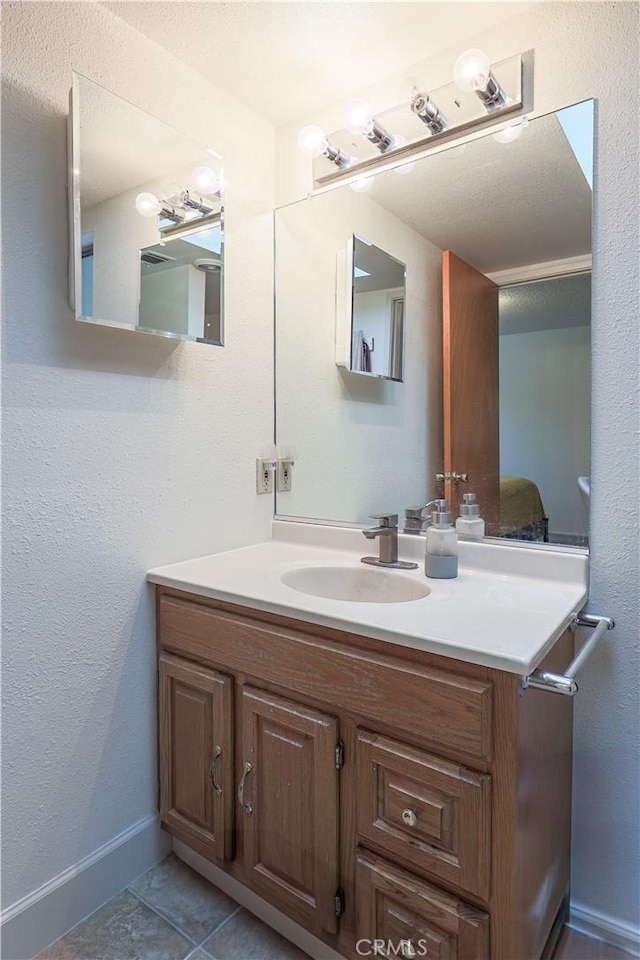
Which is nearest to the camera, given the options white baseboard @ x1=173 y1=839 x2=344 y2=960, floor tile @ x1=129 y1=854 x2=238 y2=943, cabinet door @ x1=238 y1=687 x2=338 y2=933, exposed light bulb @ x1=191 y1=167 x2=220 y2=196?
cabinet door @ x1=238 y1=687 x2=338 y2=933

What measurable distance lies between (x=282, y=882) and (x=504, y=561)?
889 millimetres

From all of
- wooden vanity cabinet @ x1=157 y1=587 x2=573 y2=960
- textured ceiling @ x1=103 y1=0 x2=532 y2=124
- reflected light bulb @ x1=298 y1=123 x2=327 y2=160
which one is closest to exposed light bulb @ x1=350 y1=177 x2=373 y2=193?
reflected light bulb @ x1=298 y1=123 x2=327 y2=160

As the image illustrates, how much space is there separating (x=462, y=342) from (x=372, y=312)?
0.33m

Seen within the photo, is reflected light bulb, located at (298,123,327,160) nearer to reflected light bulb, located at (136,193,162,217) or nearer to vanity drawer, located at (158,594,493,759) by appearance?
reflected light bulb, located at (136,193,162,217)

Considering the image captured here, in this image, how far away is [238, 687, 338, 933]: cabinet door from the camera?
107 cm

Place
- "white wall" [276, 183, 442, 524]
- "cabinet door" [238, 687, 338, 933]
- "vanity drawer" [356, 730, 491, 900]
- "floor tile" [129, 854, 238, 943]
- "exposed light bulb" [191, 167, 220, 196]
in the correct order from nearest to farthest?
"vanity drawer" [356, 730, 491, 900] < "cabinet door" [238, 687, 338, 933] < "floor tile" [129, 854, 238, 943] < "exposed light bulb" [191, 167, 220, 196] < "white wall" [276, 183, 442, 524]

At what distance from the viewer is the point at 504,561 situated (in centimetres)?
134

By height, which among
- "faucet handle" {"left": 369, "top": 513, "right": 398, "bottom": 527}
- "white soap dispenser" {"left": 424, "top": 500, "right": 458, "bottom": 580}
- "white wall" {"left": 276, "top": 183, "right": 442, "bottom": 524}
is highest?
"white wall" {"left": 276, "top": 183, "right": 442, "bottom": 524}

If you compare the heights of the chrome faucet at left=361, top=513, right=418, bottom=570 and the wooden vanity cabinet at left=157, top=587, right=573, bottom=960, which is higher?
the chrome faucet at left=361, top=513, right=418, bottom=570

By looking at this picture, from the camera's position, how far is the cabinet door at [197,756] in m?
1.26

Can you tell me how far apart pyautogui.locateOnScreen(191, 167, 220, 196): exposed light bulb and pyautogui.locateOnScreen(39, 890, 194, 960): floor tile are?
184 centimetres

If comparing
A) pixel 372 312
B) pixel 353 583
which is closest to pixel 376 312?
pixel 372 312

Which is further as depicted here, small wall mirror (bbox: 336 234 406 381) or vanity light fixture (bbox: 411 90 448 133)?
small wall mirror (bbox: 336 234 406 381)

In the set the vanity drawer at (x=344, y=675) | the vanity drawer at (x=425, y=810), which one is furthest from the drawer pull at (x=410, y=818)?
the vanity drawer at (x=344, y=675)
